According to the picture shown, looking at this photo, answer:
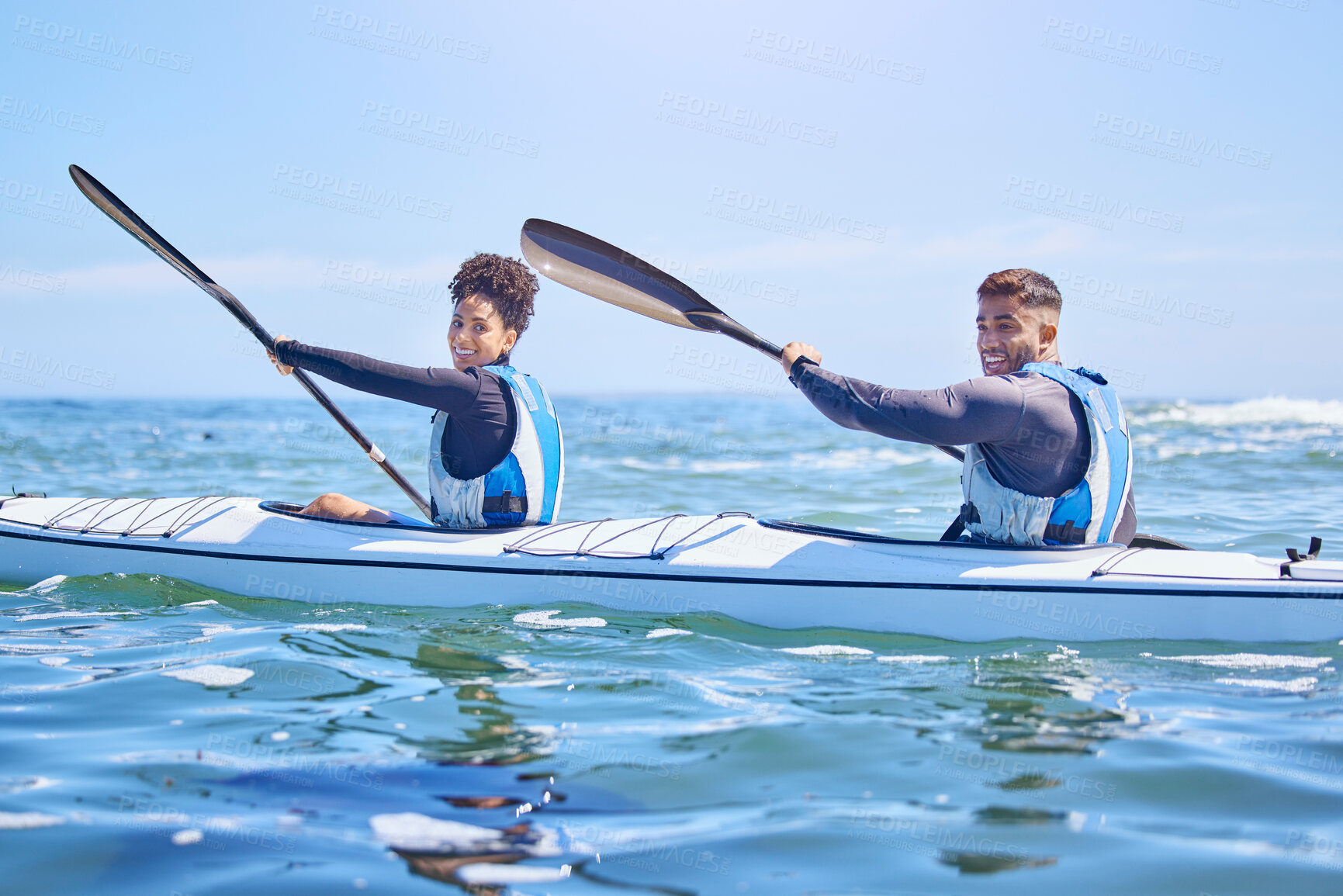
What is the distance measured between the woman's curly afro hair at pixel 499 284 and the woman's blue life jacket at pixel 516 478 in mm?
296

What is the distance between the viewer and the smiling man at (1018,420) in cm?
333

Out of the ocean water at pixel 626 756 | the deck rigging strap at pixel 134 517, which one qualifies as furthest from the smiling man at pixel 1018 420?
the deck rigging strap at pixel 134 517

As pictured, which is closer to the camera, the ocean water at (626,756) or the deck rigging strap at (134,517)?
the ocean water at (626,756)

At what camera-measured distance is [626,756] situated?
100 inches

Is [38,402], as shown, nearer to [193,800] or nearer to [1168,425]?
[1168,425]

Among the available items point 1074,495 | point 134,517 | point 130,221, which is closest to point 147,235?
point 130,221

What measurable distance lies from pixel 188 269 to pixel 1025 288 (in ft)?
14.6

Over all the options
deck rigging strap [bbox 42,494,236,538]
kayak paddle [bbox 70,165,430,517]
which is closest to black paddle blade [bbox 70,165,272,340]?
kayak paddle [bbox 70,165,430,517]

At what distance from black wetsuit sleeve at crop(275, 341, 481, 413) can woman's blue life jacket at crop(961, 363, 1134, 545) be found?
2.01 meters

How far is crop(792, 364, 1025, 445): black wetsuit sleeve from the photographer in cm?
329

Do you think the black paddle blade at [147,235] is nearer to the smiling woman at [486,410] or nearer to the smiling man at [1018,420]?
the smiling woman at [486,410]

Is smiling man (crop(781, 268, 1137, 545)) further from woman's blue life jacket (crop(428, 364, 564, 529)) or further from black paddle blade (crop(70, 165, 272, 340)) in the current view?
black paddle blade (crop(70, 165, 272, 340))

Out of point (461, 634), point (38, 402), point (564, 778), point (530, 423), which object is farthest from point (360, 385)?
point (38, 402)

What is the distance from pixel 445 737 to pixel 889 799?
1.19 meters
